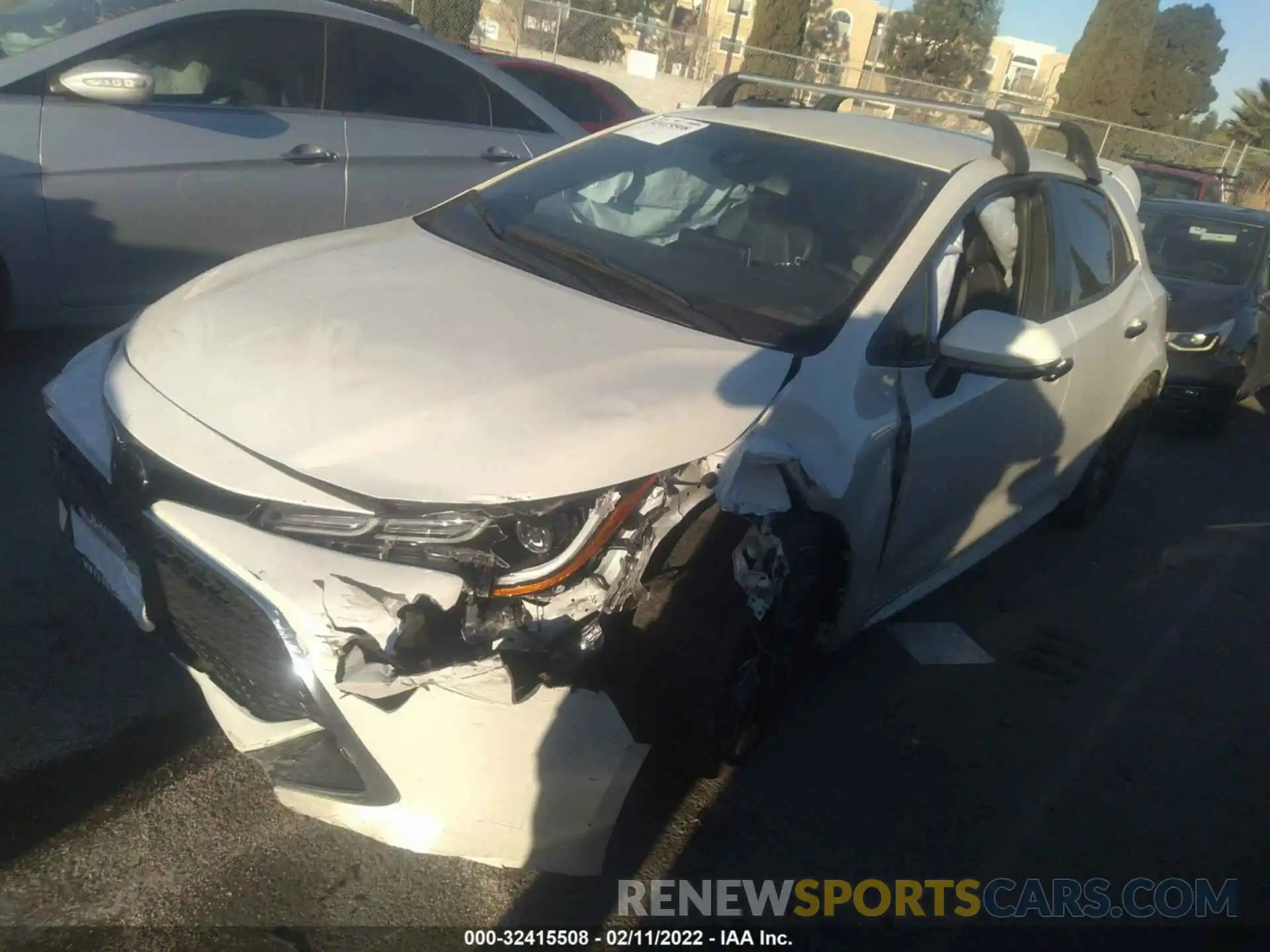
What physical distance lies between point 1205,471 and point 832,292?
16.5 ft

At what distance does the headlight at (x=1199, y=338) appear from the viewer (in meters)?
7.38

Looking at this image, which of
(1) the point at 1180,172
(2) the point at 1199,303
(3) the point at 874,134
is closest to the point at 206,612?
(3) the point at 874,134

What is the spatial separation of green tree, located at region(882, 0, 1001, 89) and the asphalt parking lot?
143ft

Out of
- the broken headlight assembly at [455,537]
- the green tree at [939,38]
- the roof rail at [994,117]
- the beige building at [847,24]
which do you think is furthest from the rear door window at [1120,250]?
the green tree at [939,38]

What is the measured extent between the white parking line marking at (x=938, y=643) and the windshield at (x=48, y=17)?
162 inches

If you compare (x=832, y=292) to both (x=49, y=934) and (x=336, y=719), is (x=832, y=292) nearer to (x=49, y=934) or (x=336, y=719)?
(x=336, y=719)

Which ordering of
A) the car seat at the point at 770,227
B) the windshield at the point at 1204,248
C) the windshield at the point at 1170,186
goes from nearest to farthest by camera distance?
the car seat at the point at 770,227, the windshield at the point at 1204,248, the windshield at the point at 1170,186

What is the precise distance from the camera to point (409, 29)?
554 centimetres

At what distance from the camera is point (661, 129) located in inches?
156

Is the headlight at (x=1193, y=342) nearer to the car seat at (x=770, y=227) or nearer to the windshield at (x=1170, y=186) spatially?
the car seat at (x=770, y=227)

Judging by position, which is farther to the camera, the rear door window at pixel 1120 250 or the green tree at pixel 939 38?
the green tree at pixel 939 38

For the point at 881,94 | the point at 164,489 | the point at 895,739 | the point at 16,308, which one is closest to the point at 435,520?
the point at 164,489

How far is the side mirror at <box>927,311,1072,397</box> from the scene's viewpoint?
294cm

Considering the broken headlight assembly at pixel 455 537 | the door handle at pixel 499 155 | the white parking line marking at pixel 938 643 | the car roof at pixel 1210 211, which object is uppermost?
the car roof at pixel 1210 211
